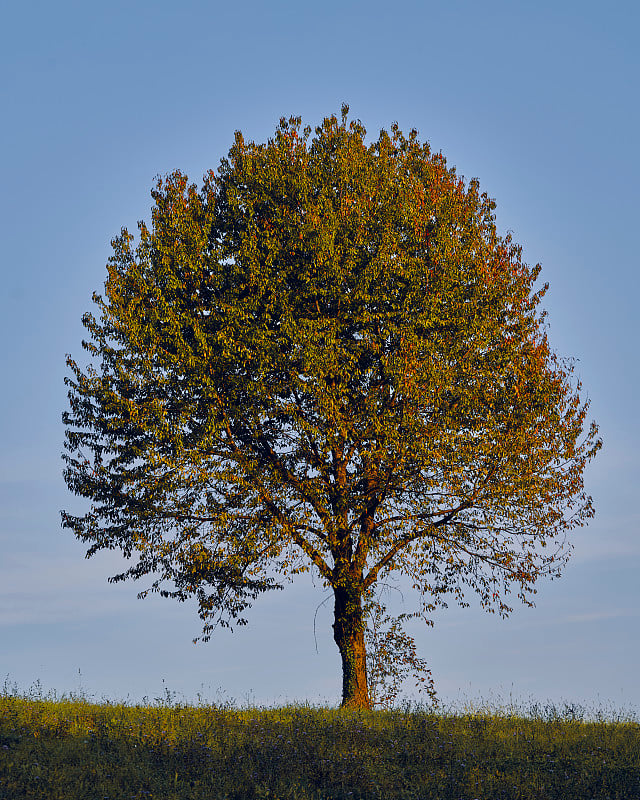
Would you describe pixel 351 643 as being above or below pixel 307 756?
above

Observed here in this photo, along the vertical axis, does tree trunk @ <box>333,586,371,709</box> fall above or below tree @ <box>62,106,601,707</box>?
below

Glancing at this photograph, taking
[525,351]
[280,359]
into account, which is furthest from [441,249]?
[280,359]

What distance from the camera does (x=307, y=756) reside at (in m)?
15.7

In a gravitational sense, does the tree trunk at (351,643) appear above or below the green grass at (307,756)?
above

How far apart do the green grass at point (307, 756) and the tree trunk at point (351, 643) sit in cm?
360

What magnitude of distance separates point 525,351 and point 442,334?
3.01 metres

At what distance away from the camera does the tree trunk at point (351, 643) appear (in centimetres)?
2330

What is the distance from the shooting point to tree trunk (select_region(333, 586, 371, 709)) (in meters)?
23.3

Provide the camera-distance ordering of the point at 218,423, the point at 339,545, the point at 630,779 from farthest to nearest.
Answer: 1. the point at 339,545
2. the point at 218,423
3. the point at 630,779

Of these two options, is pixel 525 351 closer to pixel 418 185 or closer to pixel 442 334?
pixel 442 334

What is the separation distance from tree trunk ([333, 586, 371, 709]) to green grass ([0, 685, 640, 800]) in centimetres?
360

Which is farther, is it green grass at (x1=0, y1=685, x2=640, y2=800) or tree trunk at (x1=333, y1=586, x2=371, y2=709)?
tree trunk at (x1=333, y1=586, x2=371, y2=709)

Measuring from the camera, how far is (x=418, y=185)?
25406 mm

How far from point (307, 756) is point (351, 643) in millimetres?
7963
